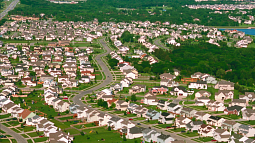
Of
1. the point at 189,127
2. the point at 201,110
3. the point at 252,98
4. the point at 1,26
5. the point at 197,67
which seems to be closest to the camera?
the point at 189,127

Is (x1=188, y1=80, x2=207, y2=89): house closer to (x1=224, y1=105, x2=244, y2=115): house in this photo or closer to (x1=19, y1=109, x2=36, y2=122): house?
(x1=224, y1=105, x2=244, y2=115): house

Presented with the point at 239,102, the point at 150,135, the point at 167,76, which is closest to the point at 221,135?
the point at 150,135

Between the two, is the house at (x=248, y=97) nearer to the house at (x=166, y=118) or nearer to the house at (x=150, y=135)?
the house at (x=166, y=118)

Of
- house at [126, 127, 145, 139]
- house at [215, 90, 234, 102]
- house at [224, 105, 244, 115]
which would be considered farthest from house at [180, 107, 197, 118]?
house at [215, 90, 234, 102]

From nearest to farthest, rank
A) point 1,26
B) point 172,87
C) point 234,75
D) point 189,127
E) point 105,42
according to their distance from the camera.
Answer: point 189,127 < point 172,87 < point 234,75 < point 105,42 < point 1,26

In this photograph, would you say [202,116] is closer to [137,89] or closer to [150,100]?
[150,100]

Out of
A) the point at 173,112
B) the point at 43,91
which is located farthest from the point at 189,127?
the point at 43,91

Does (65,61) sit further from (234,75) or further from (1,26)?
(1,26)
